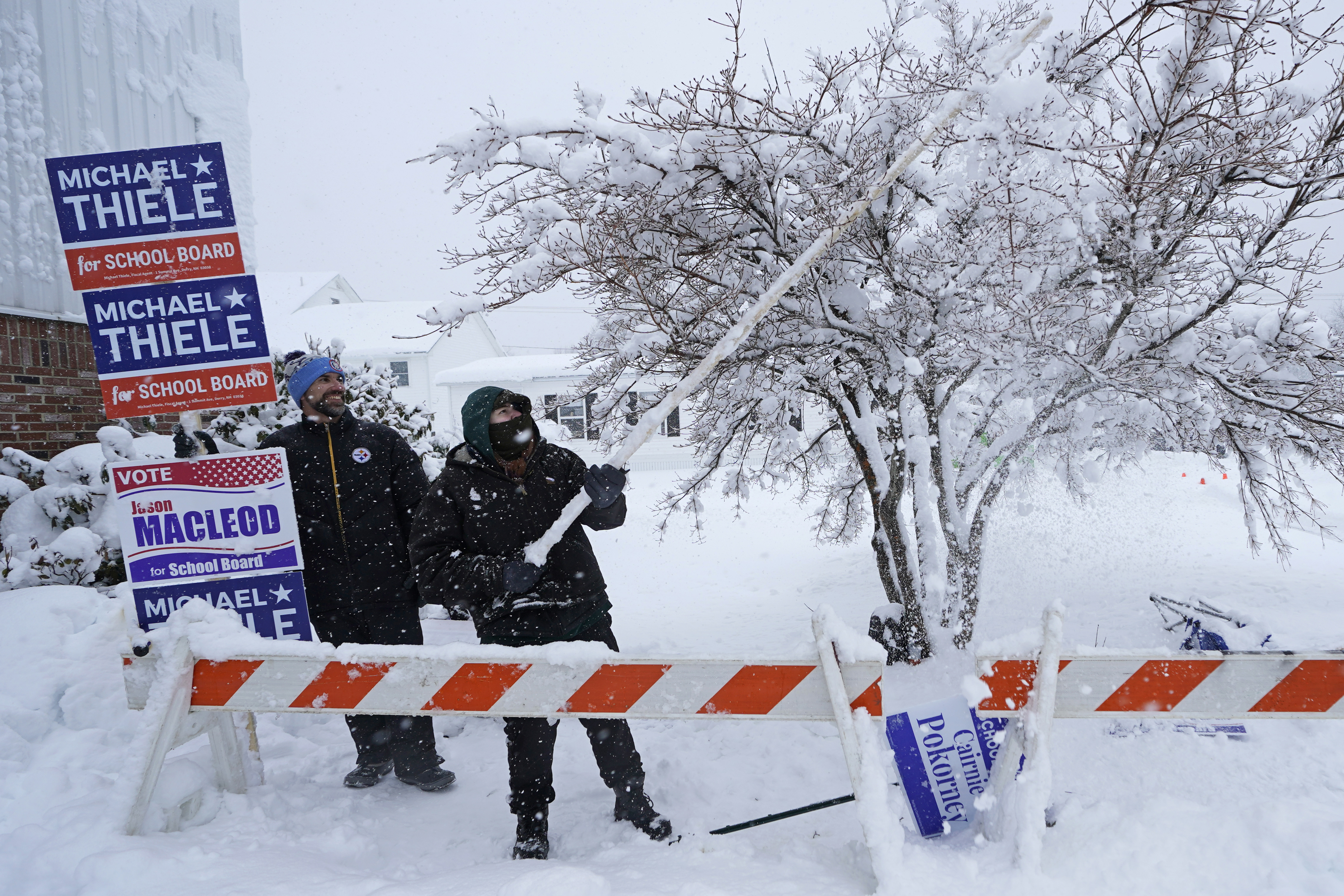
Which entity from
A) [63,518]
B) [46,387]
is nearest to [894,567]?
[63,518]

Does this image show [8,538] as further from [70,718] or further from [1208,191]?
[1208,191]

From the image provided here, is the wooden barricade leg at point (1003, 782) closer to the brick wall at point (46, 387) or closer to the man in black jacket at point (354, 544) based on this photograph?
the man in black jacket at point (354, 544)

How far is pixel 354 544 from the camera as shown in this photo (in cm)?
329

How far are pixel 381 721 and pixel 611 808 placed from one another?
115 centimetres

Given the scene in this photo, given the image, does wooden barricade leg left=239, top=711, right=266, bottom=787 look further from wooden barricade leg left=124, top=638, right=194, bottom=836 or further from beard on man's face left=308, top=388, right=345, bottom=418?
beard on man's face left=308, top=388, right=345, bottom=418

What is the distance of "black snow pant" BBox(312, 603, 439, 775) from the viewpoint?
10.9 ft

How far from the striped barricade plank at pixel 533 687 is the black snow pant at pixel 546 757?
1.24 feet

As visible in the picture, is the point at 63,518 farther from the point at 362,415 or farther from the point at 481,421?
the point at 481,421

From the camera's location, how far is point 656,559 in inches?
473

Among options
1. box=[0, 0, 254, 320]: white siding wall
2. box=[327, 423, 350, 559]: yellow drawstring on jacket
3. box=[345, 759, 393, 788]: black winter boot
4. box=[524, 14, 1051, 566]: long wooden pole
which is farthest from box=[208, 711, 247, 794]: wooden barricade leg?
box=[0, 0, 254, 320]: white siding wall

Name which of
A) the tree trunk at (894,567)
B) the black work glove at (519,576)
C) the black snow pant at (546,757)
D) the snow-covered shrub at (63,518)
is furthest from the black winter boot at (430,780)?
the tree trunk at (894,567)

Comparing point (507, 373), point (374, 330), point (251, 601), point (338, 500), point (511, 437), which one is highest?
point (374, 330)

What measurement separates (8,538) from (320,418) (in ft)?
9.06

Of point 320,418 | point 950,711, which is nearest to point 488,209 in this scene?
point 320,418
